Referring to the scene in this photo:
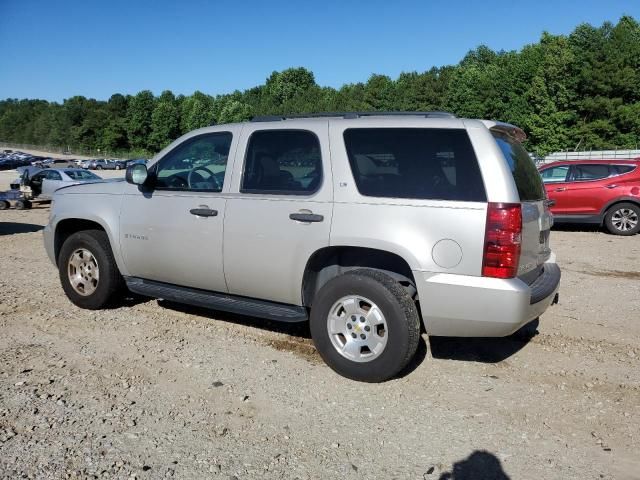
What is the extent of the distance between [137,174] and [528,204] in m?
3.36

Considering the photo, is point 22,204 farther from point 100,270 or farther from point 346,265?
point 346,265

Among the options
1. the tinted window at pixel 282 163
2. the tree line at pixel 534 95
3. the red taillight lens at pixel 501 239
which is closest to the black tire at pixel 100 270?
the tinted window at pixel 282 163

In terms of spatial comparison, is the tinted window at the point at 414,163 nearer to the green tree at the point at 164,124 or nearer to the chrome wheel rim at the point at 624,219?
the chrome wheel rim at the point at 624,219

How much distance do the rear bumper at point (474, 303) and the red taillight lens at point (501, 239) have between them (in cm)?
Answer: 9

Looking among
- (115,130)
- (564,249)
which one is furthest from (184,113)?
(564,249)

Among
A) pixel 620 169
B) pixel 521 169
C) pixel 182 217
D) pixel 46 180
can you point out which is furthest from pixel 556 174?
pixel 46 180

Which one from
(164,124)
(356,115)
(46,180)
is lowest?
(46,180)

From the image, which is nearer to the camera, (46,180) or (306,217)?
(306,217)

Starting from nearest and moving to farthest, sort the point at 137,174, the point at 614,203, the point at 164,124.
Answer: the point at 137,174, the point at 614,203, the point at 164,124

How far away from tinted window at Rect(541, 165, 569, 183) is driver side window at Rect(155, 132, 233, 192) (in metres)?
10.3

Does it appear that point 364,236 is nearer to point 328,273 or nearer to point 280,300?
point 328,273

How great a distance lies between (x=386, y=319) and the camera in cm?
408

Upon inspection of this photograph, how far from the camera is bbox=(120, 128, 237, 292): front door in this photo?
4.91 m

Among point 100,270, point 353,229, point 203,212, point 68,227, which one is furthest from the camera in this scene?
point 68,227
